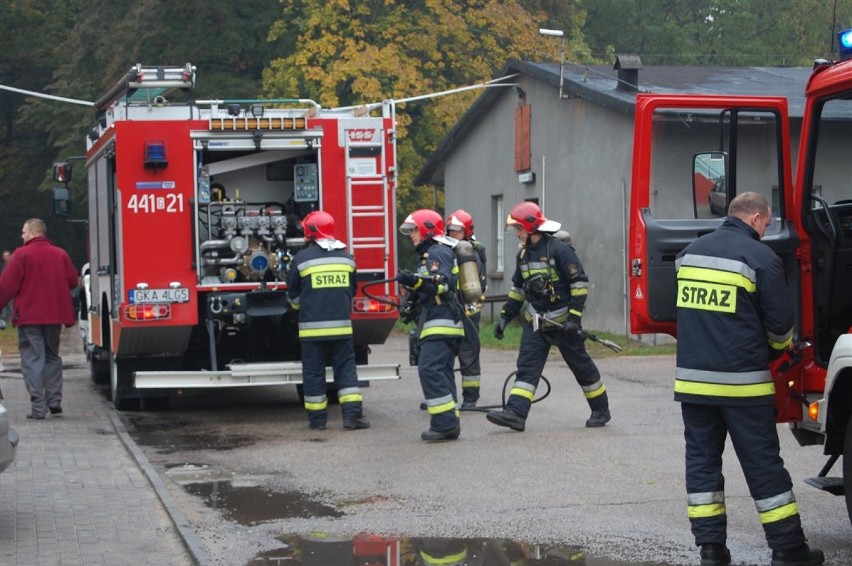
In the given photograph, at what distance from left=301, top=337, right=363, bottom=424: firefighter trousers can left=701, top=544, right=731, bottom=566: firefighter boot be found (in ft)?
17.8

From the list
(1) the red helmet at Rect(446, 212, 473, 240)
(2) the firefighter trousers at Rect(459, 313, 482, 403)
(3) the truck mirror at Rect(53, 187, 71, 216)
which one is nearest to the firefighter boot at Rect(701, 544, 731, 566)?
(2) the firefighter trousers at Rect(459, 313, 482, 403)

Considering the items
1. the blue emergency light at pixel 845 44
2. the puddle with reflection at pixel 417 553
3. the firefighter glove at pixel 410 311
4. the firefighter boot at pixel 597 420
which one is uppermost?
the blue emergency light at pixel 845 44

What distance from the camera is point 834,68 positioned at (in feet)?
21.7

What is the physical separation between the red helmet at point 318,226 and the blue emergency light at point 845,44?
5410mm

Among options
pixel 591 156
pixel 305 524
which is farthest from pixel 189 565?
pixel 591 156

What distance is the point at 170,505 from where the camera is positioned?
7.83 m

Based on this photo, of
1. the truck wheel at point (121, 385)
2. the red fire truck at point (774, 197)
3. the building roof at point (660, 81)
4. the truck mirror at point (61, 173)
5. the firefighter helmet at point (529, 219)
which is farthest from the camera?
the building roof at point (660, 81)

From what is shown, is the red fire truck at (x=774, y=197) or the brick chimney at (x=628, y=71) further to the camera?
the brick chimney at (x=628, y=71)

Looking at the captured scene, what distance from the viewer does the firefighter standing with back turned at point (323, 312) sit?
1106 centimetres

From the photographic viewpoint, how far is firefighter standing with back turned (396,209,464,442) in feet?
34.1

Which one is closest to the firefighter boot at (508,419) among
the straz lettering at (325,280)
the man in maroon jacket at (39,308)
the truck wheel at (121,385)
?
the straz lettering at (325,280)

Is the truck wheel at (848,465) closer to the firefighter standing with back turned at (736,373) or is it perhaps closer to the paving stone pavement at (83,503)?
the firefighter standing with back turned at (736,373)

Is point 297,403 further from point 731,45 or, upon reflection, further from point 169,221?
point 731,45

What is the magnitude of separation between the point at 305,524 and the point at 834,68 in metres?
3.76
